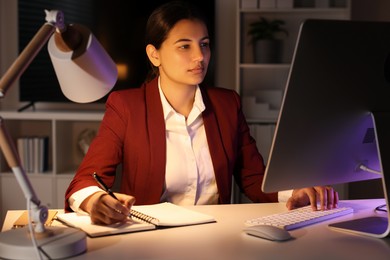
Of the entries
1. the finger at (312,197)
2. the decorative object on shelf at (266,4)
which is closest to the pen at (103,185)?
the finger at (312,197)

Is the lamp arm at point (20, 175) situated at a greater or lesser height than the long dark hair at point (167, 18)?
lesser

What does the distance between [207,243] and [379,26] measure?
59 centimetres

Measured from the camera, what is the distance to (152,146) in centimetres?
196

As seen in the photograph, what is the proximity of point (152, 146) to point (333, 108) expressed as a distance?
751mm

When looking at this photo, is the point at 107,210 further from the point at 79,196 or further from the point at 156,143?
the point at 156,143

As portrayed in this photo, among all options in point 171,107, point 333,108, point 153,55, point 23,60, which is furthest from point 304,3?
point 23,60

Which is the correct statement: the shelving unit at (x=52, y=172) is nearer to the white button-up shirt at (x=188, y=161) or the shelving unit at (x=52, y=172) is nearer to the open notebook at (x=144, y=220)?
the white button-up shirt at (x=188, y=161)

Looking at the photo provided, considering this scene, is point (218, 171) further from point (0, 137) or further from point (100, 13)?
point (100, 13)

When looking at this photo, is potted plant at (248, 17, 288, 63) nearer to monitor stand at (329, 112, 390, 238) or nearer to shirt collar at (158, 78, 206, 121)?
shirt collar at (158, 78, 206, 121)

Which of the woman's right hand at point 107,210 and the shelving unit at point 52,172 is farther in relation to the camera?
the shelving unit at point 52,172

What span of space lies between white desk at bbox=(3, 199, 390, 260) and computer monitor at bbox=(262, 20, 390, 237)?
0.09 meters

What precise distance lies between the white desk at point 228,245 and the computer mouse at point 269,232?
0.04ft

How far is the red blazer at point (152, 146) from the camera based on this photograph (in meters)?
1.93

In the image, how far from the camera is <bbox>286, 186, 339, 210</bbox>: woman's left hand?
1678 millimetres
